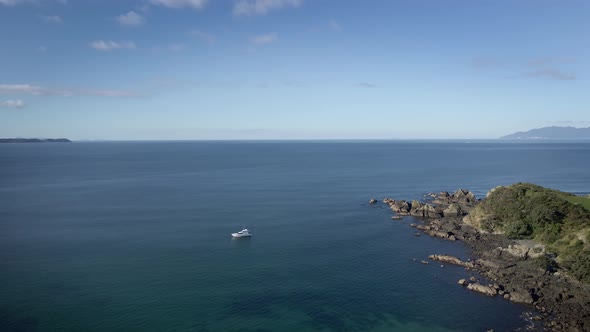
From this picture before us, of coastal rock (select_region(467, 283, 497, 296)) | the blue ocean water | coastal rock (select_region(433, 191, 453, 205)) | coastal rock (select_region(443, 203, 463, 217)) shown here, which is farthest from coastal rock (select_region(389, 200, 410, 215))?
coastal rock (select_region(467, 283, 497, 296))

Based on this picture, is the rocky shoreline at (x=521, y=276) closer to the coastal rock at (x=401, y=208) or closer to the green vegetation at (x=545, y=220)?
the green vegetation at (x=545, y=220)

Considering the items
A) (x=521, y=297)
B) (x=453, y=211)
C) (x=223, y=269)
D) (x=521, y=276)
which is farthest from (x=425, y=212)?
(x=223, y=269)

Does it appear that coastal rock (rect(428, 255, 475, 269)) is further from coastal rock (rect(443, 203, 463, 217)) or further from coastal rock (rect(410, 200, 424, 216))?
coastal rock (rect(410, 200, 424, 216))

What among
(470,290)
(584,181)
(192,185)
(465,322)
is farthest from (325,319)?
(584,181)

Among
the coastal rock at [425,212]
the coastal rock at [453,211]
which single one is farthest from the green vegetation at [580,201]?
the coastal rock at [425,212]

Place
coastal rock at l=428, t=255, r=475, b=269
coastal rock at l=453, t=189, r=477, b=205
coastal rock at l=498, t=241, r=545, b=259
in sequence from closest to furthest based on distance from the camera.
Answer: coastal rock at l=428, t=255, r=475, b=269
coastal rock at l=498, t=241, r=545, b=259
coastal rock at l=453, t=189, r=477, b=205

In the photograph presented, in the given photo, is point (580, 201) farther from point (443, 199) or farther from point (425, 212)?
point (443, 199)
